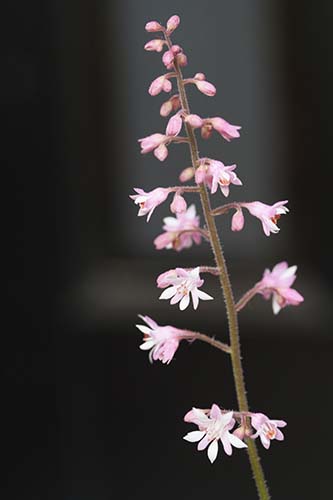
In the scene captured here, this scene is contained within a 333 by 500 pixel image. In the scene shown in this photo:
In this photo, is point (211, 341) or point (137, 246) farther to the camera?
point (137, 246)

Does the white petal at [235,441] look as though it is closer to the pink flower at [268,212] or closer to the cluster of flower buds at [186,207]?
the cluster of flower buds at [186,207]

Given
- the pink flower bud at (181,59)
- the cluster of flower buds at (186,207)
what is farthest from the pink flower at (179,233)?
the pink flower bud at (181,59)

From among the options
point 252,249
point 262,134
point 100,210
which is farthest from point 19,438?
point 262,134

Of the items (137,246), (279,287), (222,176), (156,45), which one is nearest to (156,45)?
(156,45)

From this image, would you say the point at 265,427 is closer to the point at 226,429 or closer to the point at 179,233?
the point at 226,429

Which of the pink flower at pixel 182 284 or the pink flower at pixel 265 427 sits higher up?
the pink flower at pixel 182 284

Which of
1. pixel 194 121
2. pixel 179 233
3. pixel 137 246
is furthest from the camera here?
pixel 137 246

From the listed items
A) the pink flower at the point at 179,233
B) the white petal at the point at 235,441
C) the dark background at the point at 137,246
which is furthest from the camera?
the dark background at the point at 137,246
